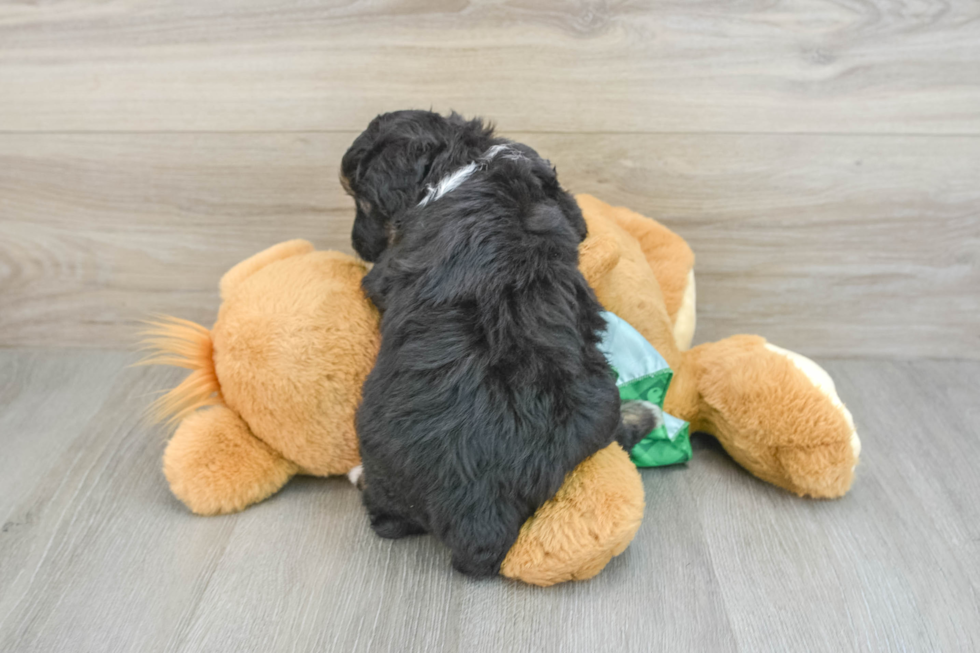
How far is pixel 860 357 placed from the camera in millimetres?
1463

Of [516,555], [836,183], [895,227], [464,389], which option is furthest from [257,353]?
[895,227]

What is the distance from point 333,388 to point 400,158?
0.34 metres

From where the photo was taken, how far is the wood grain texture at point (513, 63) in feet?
3.89

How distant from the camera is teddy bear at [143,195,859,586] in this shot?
100cm

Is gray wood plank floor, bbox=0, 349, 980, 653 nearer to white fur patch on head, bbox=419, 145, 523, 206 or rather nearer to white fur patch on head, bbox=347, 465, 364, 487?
white fur patch on head, bbox=347, 465, 364, 487

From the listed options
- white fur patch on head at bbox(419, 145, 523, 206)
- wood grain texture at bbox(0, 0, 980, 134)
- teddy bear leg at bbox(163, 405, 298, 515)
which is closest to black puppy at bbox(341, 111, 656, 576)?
white fur patch on head at bbox(419, 145, 523, 206)

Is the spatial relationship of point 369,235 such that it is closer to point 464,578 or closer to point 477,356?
point 477,356

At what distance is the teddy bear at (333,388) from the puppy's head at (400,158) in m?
0.15

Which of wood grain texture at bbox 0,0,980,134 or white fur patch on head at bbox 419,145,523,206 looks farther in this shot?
wood grain texture at bbox 0,0,980,134

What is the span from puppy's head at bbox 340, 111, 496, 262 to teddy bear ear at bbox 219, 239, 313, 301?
0.23 m

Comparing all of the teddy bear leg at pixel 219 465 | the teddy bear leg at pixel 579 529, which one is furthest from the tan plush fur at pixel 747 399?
the teddy bear leg at pixel 219 465

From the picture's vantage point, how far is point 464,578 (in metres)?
0.93

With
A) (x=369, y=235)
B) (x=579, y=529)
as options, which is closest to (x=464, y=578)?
(x=579, y=529)

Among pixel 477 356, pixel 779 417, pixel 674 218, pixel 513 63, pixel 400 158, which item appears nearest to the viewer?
pixel 477 356
